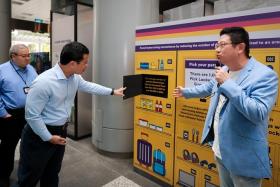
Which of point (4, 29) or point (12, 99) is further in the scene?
point (4, 29)

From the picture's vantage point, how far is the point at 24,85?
8.98 ft

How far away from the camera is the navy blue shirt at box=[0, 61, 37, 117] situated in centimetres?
264

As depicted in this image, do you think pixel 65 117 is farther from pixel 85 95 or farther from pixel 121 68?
pixel 85 95

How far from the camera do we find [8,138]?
279cm

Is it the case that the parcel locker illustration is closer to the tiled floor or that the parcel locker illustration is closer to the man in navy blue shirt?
the tiled floor

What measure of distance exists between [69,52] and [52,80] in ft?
0.78

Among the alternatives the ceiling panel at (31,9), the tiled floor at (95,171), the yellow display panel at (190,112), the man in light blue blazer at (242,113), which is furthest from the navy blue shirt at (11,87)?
the ceiling panel at (31,9)

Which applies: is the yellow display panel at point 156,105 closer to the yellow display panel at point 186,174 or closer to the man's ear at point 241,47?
the yellow display panel at point 186,174

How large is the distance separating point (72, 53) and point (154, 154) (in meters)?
1.56

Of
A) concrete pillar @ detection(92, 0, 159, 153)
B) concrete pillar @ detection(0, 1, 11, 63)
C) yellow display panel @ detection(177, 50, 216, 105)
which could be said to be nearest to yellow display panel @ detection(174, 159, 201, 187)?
yellow display panel @ detection(177, 50, 216, 105)

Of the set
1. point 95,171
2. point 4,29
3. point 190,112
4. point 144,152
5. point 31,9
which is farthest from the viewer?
point 31,9

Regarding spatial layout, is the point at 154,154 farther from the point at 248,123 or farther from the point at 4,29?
the point at 4,29

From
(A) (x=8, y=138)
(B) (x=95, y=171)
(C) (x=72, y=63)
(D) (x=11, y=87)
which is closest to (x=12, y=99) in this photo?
(D) (x=11, y=87)

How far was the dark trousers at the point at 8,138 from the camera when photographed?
2.72 meters
